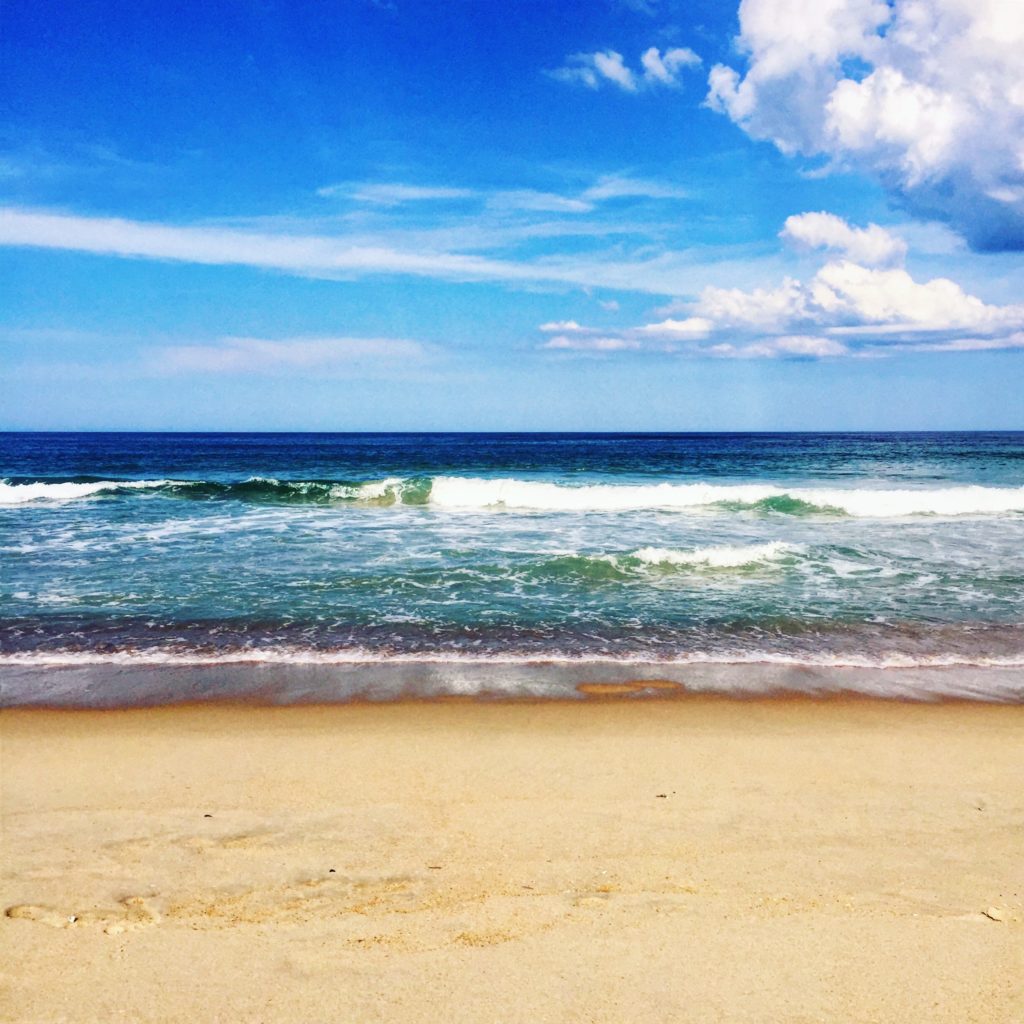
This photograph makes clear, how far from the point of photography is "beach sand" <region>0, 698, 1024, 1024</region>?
315 cm

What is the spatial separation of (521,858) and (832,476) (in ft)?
121

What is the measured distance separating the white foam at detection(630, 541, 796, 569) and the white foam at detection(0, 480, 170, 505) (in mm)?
20797

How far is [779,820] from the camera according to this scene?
4637mm

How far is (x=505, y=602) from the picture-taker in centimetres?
1044

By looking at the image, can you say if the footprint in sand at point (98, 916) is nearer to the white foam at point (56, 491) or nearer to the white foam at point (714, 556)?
the white foam at point (714, 556)

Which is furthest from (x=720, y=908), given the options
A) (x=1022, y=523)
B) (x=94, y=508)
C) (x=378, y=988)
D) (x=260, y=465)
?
(x=260, y=465)

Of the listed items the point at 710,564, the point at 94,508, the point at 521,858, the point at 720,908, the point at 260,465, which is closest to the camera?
the point at 720,908

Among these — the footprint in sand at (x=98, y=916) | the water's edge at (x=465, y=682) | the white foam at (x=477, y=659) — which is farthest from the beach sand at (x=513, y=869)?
the white foam at (x=477, y=659)

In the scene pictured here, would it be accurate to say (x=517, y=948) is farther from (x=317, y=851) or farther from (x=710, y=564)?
(x=710, y=564)

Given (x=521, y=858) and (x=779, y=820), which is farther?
(x=779, y=820)

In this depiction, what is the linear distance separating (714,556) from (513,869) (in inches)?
393

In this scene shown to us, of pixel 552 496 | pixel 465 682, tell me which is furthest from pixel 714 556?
pixel 552 496

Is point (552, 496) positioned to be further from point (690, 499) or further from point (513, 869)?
point (513, 869)

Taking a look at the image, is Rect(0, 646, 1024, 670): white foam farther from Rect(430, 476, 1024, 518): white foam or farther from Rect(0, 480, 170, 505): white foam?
Rect(0, 480, 170, 505): white foam
